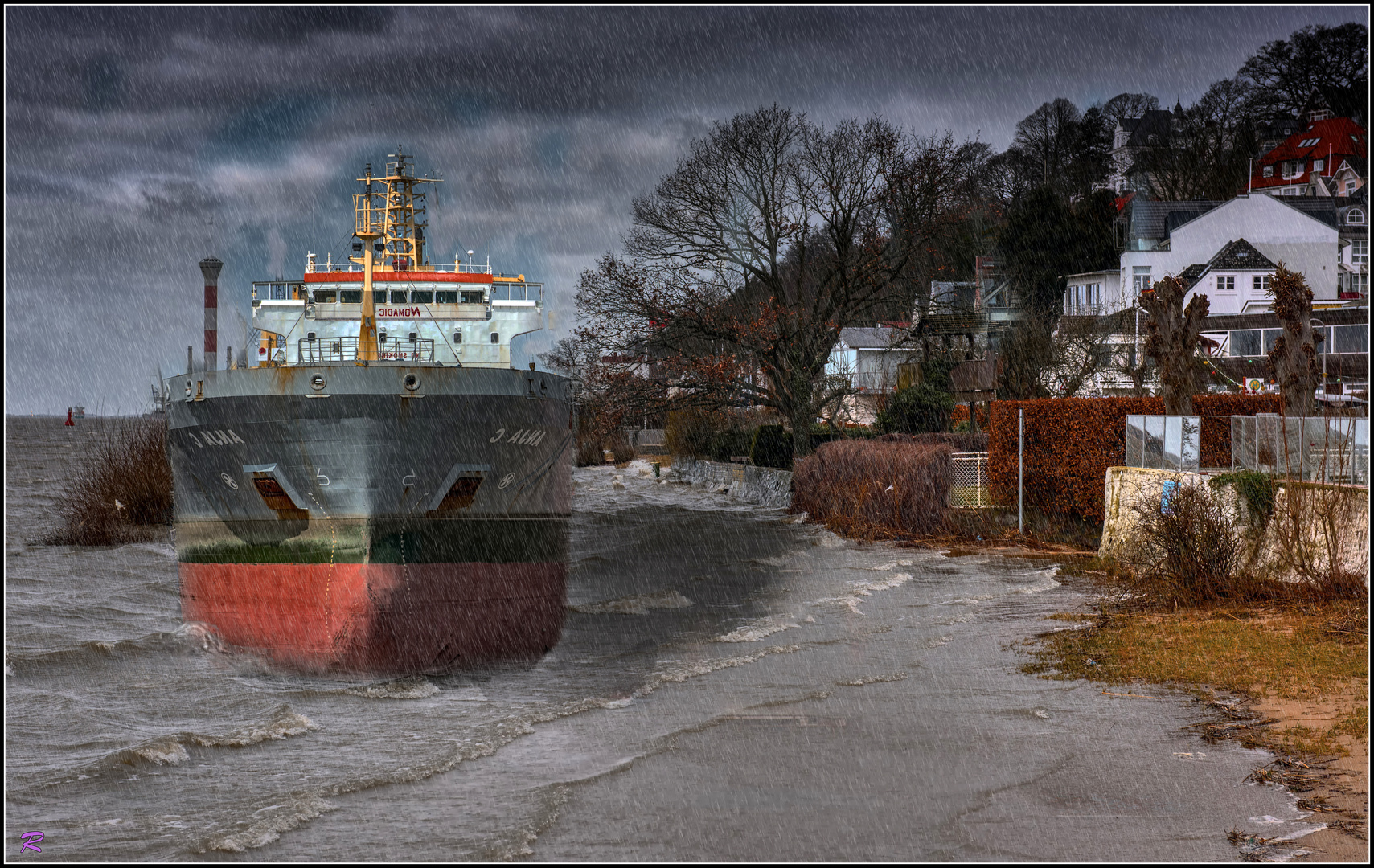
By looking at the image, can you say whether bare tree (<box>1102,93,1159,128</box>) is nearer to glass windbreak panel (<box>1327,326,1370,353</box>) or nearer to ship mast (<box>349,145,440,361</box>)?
glass windbreak panel (<box>1327,326,1370,353</box>)

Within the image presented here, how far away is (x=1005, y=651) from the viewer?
12250 mm

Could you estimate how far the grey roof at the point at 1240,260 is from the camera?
53562 millimetres

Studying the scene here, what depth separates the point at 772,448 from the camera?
38031 millimetres

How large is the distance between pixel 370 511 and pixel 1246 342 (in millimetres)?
43545

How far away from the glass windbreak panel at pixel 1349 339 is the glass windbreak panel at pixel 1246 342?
3849 millimetres

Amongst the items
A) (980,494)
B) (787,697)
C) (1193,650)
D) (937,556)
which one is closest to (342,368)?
(787,697)

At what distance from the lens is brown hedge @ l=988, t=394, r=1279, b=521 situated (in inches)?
750

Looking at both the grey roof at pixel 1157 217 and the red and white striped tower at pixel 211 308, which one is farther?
the grey roof at pixel 1157 217

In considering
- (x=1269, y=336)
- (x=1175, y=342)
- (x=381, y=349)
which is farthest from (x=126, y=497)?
(x=1269, y=336)

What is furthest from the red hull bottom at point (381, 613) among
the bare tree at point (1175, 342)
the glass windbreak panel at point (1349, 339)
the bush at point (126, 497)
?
the glass windbreak panel at point (1349, 339)

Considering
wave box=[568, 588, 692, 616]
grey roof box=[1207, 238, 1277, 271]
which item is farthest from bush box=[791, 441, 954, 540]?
grey roof box=[1207, 238, 1277, 271]

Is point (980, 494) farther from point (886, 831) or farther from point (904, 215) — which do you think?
point (886, 831)

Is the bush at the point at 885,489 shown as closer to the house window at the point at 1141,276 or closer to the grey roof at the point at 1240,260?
the grey roof at the point at 1240,260

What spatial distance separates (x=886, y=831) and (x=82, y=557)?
76.9 ft
